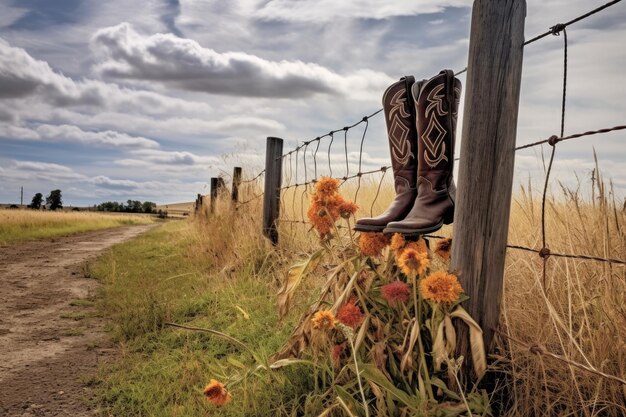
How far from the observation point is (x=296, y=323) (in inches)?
117

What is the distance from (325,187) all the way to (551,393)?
1.19 metres

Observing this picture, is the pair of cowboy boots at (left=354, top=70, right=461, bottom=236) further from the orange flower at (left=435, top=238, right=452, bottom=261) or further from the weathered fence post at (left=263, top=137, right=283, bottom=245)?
the weathered fence post at (left=263, top=137, right=283, bottom=245)

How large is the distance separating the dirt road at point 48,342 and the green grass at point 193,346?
15 cm

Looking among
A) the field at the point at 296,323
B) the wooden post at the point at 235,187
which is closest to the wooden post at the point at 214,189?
the wooden post at the point at 235,187

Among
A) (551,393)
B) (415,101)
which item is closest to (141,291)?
(415,101)

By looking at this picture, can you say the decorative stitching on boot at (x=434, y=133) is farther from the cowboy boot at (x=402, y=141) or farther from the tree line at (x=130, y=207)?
the tree line at (x=130, y=207)

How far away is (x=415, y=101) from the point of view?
84.4 inches

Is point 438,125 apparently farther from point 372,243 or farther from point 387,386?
point 387,386

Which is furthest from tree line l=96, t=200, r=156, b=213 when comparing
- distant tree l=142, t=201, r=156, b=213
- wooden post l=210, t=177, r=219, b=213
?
wooden post l=210, t=177, r=219, b=213

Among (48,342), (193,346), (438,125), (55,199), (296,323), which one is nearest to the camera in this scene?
(438,125)

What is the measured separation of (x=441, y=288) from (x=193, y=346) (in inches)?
86.2

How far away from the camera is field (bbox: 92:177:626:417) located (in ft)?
5.41

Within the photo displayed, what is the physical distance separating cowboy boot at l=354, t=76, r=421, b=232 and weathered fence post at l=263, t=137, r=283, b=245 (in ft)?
8.38

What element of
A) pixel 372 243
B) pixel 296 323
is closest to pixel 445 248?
pixel 372 243
